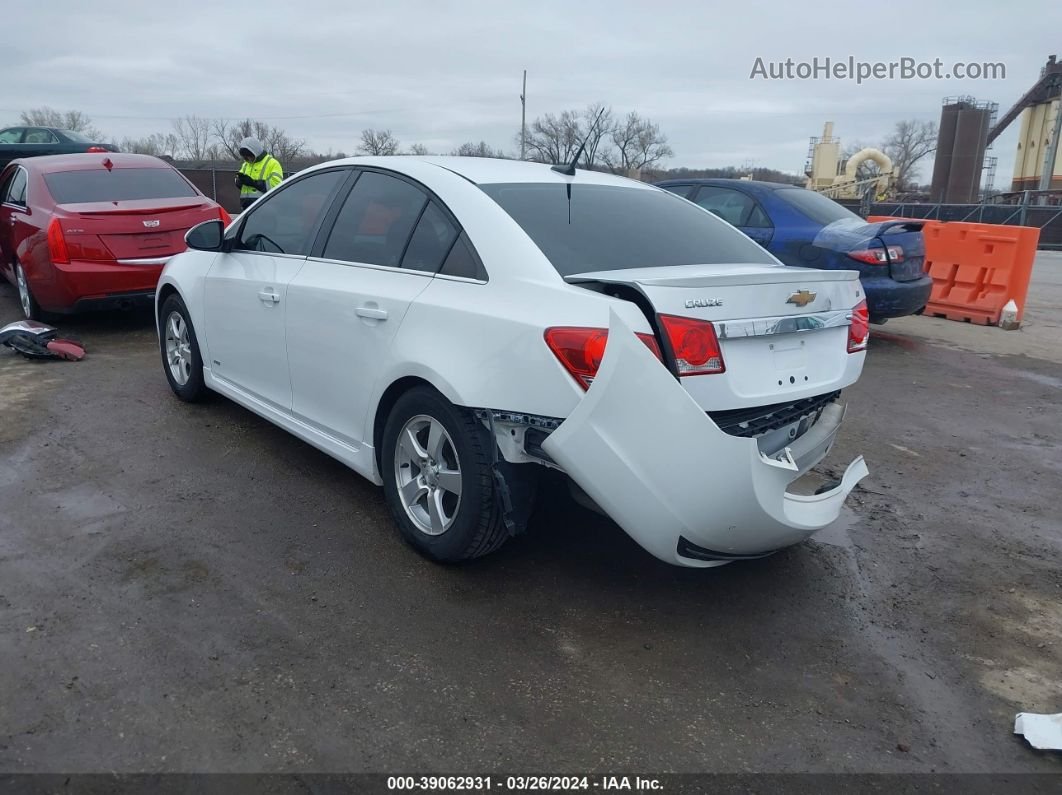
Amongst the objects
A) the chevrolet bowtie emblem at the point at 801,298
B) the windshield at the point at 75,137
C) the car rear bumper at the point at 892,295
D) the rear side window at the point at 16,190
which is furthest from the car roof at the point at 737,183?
the windshield at the point at 75,137

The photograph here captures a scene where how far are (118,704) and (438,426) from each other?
1.44 meters

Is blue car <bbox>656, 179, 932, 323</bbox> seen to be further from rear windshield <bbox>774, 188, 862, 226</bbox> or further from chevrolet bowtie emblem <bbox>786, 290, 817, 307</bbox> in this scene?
chevrolet bowtie emblem <bbox>786, 290, 817, 307</bbox>

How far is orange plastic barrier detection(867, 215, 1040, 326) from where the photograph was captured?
962cm

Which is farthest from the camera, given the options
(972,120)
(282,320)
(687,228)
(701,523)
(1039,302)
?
(972,120)

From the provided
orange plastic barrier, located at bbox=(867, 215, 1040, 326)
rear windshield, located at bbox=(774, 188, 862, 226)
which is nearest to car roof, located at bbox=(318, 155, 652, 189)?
rear windshield, located at bbox=(774, 188, 862, 226)

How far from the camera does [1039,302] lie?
12.5 meters

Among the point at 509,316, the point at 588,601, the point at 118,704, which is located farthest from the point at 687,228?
the point at 118,704

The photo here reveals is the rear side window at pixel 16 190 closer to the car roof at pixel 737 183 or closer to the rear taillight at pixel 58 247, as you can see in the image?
the rear taillight at pixel 58 247

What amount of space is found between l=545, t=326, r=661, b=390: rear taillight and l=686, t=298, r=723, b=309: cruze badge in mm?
179

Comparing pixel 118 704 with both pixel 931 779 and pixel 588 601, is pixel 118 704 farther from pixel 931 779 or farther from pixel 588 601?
pixel 931 779

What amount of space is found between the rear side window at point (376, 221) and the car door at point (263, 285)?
20 cm

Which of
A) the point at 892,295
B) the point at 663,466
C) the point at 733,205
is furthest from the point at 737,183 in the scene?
the point at 663,466

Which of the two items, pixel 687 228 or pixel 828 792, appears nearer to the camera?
pixel 828 792

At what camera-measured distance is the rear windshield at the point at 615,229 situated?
3367 millimetres
